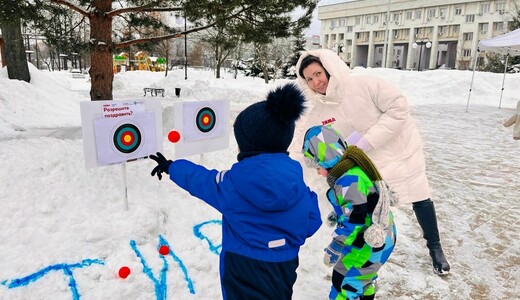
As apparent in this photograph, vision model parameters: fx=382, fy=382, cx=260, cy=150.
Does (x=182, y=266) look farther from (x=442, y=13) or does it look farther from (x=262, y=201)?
(x=442, y=13)

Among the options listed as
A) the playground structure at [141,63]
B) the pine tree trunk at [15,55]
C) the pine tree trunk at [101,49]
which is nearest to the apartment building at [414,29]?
the playground structure at [141,63]

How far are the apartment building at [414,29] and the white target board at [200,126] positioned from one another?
47.2 m

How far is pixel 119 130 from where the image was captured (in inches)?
126

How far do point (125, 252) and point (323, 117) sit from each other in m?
1.86

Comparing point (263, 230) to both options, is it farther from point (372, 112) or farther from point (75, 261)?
point (75, 261)

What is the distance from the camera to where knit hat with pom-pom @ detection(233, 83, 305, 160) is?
1625 mm

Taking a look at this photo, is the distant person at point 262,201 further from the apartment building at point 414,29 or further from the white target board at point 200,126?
the apartment building at point 414,29

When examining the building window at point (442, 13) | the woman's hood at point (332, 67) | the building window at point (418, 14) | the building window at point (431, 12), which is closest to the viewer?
the woman's hood at point (332, 67)

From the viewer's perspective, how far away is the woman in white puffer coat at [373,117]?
2.76 metres

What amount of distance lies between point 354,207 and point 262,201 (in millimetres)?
711

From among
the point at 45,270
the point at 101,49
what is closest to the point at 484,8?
the point at 101,49

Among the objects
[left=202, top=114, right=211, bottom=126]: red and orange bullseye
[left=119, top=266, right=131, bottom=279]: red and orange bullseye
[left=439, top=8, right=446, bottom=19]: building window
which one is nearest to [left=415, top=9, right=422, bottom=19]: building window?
[left=439, top=8, right=446, bottom=19]: building window

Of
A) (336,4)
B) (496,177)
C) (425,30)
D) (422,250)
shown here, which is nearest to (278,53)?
(496,177)

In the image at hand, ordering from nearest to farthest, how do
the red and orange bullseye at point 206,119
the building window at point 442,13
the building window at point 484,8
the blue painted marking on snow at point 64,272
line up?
the blue painted marking on snow at point 64,272
the red and orange bullseye at point 206,119
the building window at point 484,8
the building window at point 442,13
